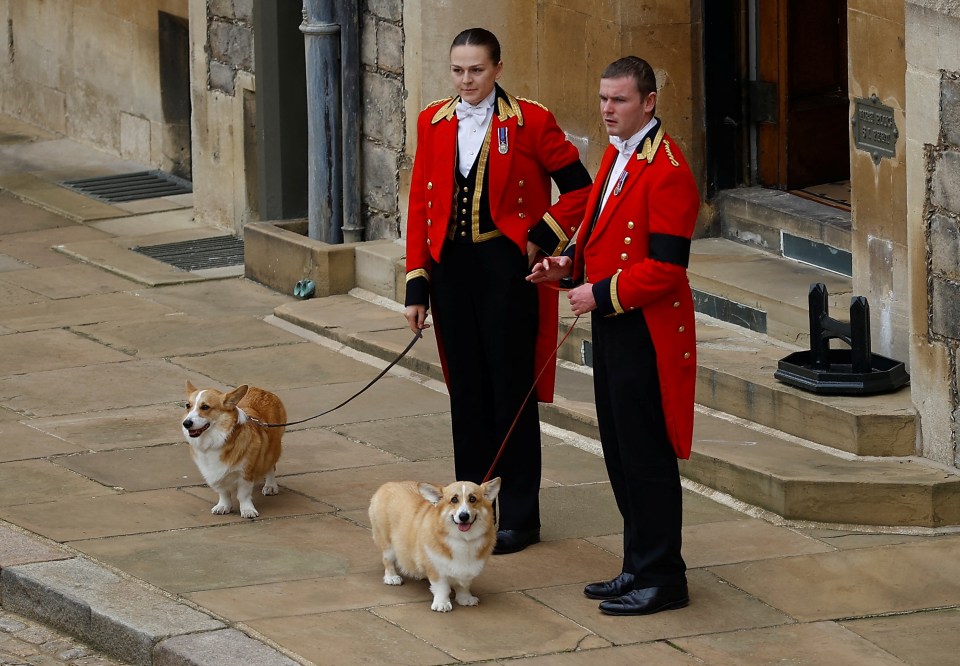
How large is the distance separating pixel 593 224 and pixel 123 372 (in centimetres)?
440

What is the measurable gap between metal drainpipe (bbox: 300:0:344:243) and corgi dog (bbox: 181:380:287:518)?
4232 mm

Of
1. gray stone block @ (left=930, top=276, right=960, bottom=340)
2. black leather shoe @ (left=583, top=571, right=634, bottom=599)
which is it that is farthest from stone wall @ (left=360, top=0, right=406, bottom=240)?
black leather shoe @ (left=583, top=571, right=634, bottom=599)

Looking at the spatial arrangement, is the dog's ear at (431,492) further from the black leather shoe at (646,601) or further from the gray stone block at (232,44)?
the gray stone block at (232,44)

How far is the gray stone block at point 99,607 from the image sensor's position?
22.8 feet

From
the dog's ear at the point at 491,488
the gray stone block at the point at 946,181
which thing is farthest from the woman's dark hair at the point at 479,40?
the gray stone block at the point at 946,181

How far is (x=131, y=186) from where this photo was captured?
15695mm

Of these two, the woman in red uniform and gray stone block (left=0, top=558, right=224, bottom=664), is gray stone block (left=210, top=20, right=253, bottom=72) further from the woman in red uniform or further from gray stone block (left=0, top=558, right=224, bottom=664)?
gray stone block (left=0, top=558, right=224, bottom=664)

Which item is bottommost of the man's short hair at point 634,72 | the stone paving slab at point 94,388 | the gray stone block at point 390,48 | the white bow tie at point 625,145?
the stone paving slab at point 94,388

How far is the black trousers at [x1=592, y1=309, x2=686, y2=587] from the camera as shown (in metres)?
6.94

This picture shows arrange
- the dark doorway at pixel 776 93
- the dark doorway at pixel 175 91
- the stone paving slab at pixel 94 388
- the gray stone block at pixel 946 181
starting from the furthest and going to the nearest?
the dark doorway at pixel 175 91 < the dark doorway at pixel 776 93 < the stone paving slab at pixel 94 388 < the gray stone block at pixel 946 181

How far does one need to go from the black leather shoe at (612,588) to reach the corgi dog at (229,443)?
5.62 ft

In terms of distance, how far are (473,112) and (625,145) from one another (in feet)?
2.83

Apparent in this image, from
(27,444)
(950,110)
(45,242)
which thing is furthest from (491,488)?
(45,242)

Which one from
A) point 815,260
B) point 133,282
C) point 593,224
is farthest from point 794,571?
point 133,282
